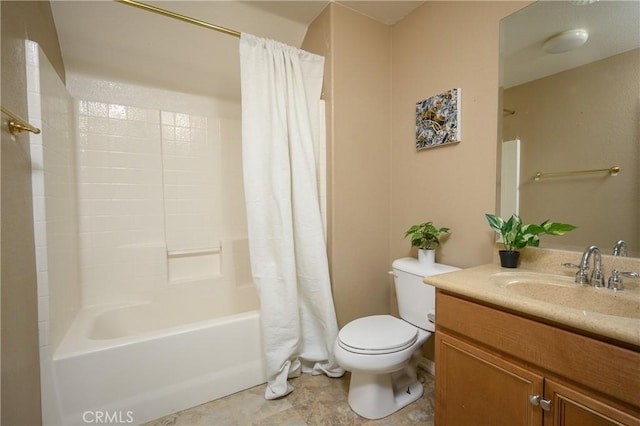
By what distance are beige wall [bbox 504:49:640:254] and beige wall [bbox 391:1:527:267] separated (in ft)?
0.49

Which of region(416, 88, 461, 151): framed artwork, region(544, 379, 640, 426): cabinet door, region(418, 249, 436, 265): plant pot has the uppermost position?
region(416, 88, 461, 151): framed artwork

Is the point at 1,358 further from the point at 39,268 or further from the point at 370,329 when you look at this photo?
the point at 370,329

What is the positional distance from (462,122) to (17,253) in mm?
2067

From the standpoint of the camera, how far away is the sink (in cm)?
89

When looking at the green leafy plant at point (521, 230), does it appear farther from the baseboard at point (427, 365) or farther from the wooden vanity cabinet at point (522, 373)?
the baseboard at point (427, 365)

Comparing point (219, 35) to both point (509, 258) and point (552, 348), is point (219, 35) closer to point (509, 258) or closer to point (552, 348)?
point (509, 258)

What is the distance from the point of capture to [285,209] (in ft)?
5.26

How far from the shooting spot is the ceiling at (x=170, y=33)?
1671 millimetres

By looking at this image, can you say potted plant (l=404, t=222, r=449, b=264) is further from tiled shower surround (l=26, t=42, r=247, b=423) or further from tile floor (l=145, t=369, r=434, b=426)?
tiled shower surround (l=26, t=42, r=247, b=423)

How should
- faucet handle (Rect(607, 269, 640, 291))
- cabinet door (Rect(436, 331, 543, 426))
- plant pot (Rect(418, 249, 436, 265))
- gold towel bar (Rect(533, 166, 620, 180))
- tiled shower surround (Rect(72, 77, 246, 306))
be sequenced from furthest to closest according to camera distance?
tiled shower surround (Rect(72, 77, 246, 306)) → plant pot (Rect(418, 249, 436, 265)) → gold towel bar (Rect(533, 166, 620, 180)) → faucet handle (Rect(607, 269, 640, 291)) → cabinet door (Rect(436, 331, 543, 426))

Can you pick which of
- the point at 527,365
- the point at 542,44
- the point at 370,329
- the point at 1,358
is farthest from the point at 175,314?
the point at 542,44

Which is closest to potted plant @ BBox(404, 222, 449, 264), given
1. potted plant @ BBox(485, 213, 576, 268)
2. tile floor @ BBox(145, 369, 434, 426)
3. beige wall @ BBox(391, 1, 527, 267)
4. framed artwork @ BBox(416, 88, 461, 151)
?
beige wall @ BBox(391, 1, 527, 267)

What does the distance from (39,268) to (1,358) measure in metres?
0.41

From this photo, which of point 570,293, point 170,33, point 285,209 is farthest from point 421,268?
point 170,33
